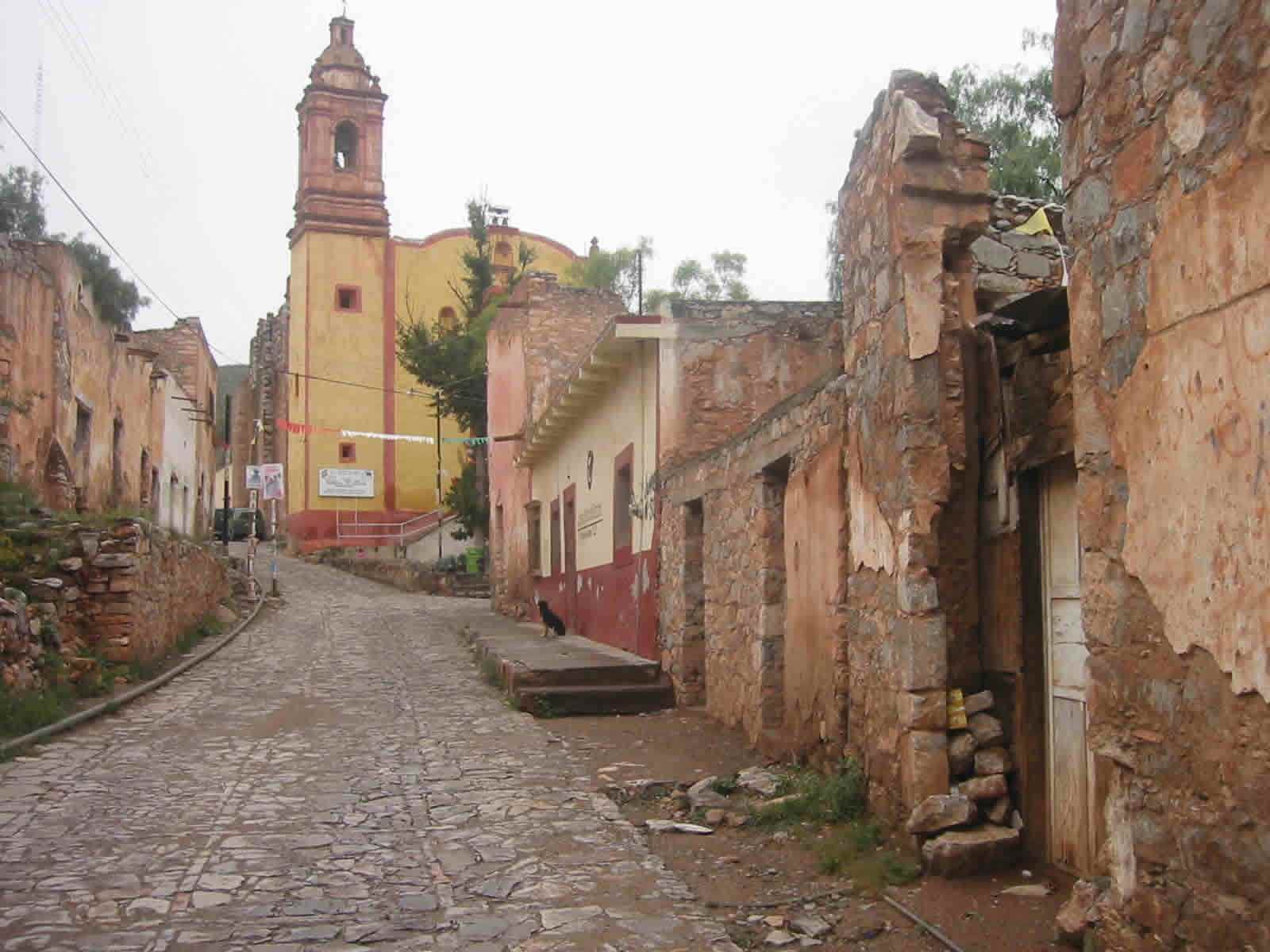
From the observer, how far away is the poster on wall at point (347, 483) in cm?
4091

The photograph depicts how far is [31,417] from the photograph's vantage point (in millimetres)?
17141

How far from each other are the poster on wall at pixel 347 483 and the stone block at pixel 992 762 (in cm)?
3707

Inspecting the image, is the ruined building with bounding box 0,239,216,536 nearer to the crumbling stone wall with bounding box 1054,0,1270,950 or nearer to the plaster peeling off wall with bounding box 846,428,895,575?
the plaster peeling off wall with bounding box 846,428,895,575

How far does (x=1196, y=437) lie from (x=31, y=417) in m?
17.0

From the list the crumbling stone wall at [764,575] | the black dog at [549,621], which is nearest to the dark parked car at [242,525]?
the black dog at [549,621]

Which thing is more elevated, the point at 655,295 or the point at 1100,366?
the point at 655,295

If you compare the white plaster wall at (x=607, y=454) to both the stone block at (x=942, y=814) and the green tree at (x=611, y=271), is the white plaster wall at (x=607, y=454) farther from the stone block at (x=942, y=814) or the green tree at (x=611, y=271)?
the green tree at (x=611, y=271)

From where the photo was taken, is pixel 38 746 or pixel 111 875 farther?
pixel 38 746

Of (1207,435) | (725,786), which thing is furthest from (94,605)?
(1207,435)

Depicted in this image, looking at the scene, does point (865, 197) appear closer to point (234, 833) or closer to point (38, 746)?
point (234, 833)

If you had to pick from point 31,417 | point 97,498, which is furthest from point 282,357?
point 31,417

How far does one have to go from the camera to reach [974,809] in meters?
5.59

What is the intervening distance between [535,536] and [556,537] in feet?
7.75

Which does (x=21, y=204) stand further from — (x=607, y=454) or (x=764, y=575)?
(x=764, y=575)
